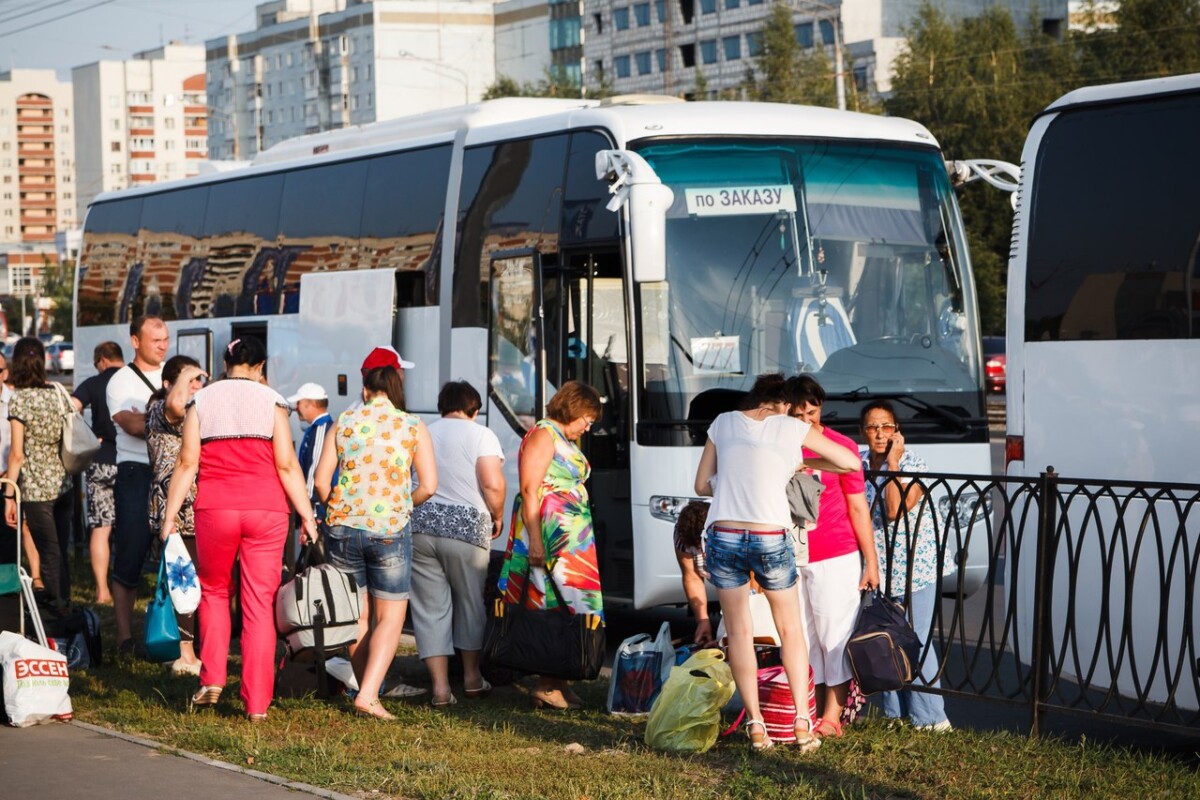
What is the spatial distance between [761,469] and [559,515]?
158 cm

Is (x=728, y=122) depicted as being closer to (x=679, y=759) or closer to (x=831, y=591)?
(x=831, y=591)

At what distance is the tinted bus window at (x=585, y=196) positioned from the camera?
10969 mm

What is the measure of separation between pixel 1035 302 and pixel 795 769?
2726 millimetres

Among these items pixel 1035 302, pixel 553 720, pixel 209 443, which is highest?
pixel 1035 302

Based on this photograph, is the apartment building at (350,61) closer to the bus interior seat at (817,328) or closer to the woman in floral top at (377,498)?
the bus interior seat at (817,328)

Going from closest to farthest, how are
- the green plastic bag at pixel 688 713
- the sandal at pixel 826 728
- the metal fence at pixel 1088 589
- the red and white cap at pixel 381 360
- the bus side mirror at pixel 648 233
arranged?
the metal fence at pixel 1088 589 < the green plastic bag at pixel 688 713 < the sandal at pixel 826 728 < the red and white cap at pixel 381 360 < the bus side mirror at pixel 648 233

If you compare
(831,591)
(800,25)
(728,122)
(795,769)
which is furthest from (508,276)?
(800,25)

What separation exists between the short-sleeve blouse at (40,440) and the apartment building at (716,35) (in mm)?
74116

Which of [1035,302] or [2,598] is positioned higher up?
[1035,302]

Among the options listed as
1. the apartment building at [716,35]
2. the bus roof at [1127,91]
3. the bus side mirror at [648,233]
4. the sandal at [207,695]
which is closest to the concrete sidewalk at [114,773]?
the sandal at [207,695]

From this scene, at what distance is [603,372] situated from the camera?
35.2ft

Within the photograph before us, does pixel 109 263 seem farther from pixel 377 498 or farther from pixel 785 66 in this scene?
pixel 785 66

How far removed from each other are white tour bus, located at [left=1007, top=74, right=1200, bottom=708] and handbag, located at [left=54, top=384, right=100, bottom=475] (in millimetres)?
6106

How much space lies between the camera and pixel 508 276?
12.0 metres
